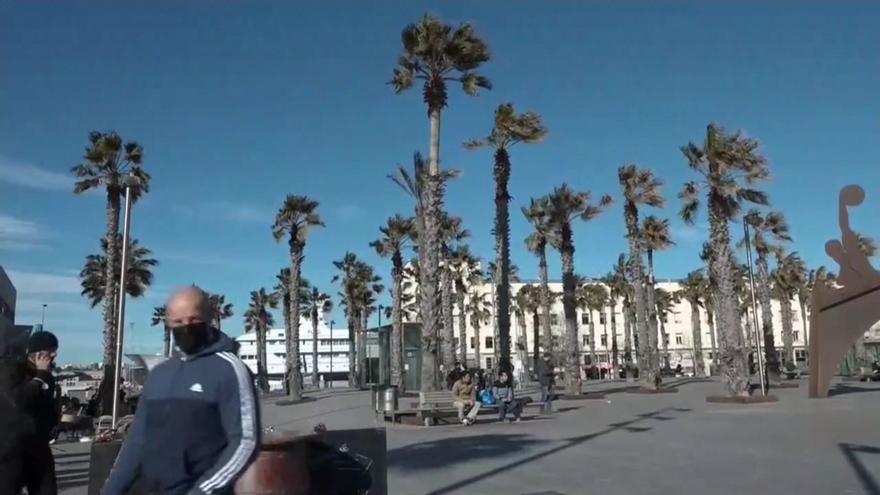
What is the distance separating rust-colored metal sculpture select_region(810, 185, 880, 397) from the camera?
2505cm

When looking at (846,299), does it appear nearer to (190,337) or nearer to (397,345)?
(397,345)

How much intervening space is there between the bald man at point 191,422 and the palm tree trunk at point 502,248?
91.8 feet

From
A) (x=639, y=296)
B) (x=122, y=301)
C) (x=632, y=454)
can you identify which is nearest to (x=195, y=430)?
(x=122, y=301)

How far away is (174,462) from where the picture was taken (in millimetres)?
2936

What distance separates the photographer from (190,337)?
124 inches

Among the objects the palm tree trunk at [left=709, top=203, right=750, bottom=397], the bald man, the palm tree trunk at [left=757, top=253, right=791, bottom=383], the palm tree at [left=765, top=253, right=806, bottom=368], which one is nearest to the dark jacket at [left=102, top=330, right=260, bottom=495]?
the bald man

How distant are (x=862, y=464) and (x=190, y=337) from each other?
1105 centimetres

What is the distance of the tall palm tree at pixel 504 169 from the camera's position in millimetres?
32188

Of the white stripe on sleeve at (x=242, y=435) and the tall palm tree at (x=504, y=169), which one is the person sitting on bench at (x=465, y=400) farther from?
the white stripe on sleeve at (x=242, y=435)

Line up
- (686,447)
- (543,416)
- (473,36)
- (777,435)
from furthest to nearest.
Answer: (473,36) < (543,416) < (777,435) < (686,447)

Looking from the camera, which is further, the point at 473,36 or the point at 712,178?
the point at 712,178

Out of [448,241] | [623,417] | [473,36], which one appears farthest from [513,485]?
[448,241]

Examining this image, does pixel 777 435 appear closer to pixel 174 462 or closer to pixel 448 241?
pixel 174 462

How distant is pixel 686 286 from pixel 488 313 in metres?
22.6
